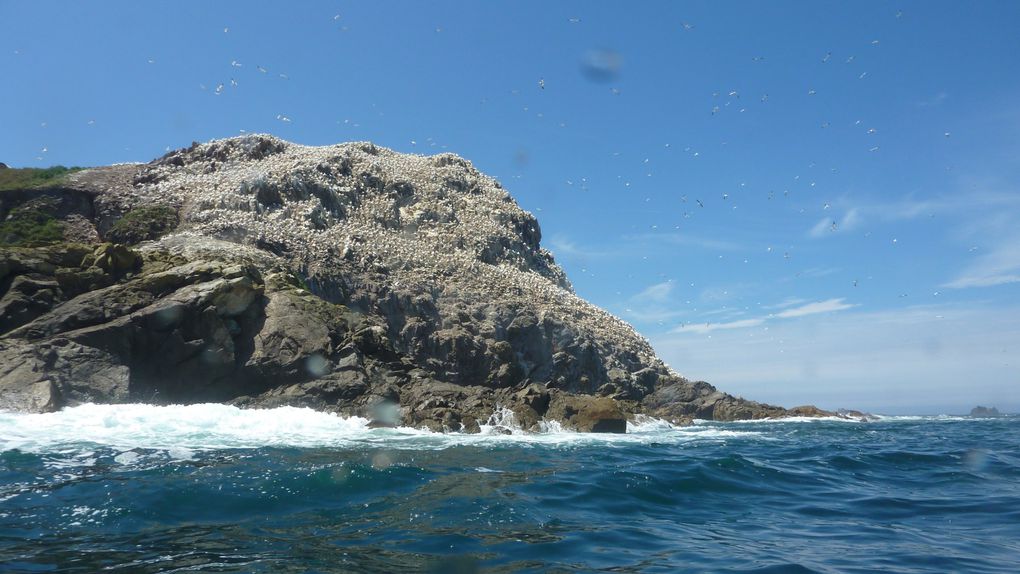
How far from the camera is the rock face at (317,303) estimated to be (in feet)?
81.2

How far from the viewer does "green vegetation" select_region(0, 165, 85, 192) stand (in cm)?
4044

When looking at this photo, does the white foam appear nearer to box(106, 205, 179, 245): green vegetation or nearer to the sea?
the sea

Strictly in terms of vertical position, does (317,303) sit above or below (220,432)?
above

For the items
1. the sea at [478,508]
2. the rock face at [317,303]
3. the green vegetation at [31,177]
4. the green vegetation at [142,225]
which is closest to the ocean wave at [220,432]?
the sea at [478,508]

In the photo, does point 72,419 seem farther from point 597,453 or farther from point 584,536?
point 584,536

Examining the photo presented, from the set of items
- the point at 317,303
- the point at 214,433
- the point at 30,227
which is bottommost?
the point at 214,433

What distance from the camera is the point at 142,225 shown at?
38656 millimetres

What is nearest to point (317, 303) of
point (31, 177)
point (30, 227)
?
point (30, 227)

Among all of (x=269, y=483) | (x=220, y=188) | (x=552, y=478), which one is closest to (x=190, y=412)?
(x=269, y=483)

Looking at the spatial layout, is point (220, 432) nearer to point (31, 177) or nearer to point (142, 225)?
point (142, 225)

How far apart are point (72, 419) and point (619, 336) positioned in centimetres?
3774

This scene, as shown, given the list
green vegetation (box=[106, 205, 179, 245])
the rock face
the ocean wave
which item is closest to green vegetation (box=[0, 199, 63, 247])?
the rock face

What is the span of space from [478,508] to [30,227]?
3695 cm

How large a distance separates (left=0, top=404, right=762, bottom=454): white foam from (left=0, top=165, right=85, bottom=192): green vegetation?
83.5 ft
